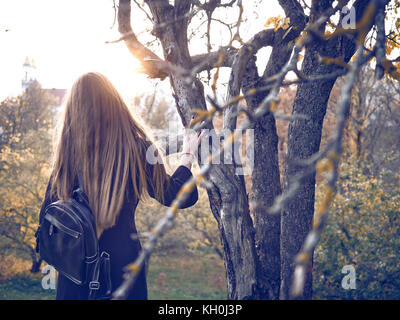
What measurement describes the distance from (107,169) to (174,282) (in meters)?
10.8

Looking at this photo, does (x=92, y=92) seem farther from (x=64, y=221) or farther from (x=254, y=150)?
(x=254, y=150)

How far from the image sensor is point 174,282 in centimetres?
1231

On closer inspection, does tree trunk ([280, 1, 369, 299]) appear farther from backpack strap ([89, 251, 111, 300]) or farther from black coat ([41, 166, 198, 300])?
backpack strap ([89, 251, 111, 300])

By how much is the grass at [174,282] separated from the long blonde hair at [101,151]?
8980 millimetres

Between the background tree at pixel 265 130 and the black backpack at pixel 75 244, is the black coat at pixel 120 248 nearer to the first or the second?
the black backpack at pixel 75 244

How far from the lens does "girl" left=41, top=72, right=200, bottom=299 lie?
2.23 meters

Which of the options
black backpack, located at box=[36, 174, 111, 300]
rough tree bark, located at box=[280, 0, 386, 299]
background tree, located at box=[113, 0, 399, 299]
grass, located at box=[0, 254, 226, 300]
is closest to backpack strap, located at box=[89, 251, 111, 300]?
black backpack, located at box=[36, 174, 111, 300]

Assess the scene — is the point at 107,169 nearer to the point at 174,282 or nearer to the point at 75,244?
the point at 75,244

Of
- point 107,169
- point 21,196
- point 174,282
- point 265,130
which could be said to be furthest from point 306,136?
point 174,282

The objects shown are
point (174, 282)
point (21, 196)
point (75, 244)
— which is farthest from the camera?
point (174, 282)

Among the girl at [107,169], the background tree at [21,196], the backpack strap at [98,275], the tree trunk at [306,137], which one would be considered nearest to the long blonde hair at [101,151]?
the girl at [107,169]

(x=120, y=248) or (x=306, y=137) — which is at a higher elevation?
(x=306, y=137)

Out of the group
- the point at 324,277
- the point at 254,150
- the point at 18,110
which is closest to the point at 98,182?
the point at 254,150

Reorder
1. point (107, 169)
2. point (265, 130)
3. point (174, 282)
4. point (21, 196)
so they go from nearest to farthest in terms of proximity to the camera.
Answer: point (107, 169) < point (265, 130) < point (21, 196) < point (174, 282)
